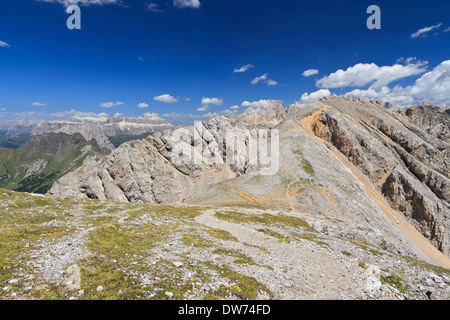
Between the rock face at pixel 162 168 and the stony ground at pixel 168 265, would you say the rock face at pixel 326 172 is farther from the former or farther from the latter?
the stony ground at pixel 168 265

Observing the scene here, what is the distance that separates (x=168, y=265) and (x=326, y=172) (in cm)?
10199

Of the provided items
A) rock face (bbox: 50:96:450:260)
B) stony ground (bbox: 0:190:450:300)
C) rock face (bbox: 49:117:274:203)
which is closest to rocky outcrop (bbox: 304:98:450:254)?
rock face (bbox: 50:96:450:260)

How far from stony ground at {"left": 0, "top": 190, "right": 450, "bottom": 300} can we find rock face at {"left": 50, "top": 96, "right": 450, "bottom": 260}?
33.6 m

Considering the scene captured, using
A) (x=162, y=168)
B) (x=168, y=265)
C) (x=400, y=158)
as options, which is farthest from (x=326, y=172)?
(x=162, y=168)

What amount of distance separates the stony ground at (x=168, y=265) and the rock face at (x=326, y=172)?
33.6m

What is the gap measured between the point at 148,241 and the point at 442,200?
150581mm

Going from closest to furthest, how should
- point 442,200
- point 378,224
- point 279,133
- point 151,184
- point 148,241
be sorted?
point 148,241
point 378,224
point 442,200
point 279,133
point 151,184

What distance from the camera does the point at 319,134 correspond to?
14625 centimetres

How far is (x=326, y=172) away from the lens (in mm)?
103562

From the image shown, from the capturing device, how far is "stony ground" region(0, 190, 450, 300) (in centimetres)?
1443

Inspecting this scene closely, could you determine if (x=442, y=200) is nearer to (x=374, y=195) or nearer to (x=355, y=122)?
(x=374, y=195)

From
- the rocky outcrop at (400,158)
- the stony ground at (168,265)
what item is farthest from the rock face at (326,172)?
the stony ground at (168,265)

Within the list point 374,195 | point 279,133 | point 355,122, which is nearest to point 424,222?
point 374,195

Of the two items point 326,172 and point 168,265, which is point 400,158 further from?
point 168,265
